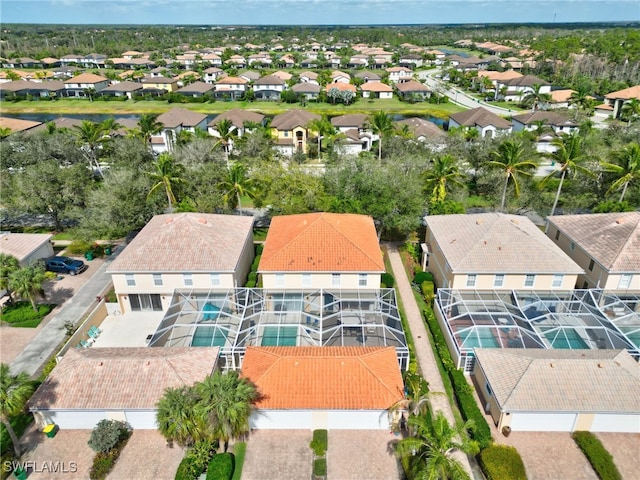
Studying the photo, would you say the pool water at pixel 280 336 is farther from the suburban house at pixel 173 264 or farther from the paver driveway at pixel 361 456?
the paver driveway at pixel 361 456

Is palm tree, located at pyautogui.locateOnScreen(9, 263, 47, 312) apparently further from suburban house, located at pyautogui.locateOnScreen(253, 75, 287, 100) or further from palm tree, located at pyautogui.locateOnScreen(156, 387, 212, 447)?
suburban house, located at pyautogui.locateOnScreen(253, 75, 287, 100)

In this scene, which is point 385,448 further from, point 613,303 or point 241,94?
point 241,94

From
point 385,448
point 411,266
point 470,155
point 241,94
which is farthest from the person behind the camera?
point 241,94

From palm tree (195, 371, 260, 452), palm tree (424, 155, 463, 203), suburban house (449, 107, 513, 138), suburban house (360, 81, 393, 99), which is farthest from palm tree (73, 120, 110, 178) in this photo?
suburban house (360, 81, 393, 99)

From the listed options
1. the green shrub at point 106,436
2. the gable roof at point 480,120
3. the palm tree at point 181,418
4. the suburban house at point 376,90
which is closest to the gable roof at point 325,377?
the palm tree at point 181,418

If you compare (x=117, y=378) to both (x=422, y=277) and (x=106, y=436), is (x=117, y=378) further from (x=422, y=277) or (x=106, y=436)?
(x=422, y=277)

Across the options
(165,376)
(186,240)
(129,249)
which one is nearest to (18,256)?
(129,249)
